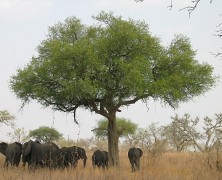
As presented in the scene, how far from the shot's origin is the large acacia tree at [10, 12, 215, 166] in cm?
2208

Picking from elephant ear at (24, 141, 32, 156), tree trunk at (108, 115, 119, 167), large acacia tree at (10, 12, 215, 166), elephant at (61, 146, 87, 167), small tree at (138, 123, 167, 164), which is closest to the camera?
small tree at (138, 123, 167, 164)

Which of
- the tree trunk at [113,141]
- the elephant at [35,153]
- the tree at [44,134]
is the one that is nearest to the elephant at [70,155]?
the elephant at [35,153]

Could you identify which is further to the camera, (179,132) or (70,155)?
(179,132)

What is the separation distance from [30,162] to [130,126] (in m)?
33.0

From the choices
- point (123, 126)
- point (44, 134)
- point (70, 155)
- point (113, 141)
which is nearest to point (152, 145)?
point (70, 155)

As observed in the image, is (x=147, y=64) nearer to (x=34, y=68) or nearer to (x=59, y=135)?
(x=34, y=68)

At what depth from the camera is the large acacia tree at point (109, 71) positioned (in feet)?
72.4

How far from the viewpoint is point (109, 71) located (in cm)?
2302

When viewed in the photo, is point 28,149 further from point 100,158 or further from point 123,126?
point 123,126

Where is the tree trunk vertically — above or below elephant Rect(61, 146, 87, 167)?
above

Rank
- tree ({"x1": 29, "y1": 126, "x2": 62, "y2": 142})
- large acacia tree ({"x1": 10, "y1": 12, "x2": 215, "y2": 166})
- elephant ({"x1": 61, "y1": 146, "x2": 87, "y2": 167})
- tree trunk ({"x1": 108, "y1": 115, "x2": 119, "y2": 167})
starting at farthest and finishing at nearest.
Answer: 1. tree ({"x1": 29, "y1": 126, "x2": 62, "y2": 142})
2. tree trunk ({"x1": 108, "y1": 115, "x2": 119, "y2": 167})
3. large acacia tree ({"x1": 10, "y1": 12, "x2": 215, "y2": 166})
4. elephant ({"x1": 61, "y1": 146, "x2": 87, "y2": 167})

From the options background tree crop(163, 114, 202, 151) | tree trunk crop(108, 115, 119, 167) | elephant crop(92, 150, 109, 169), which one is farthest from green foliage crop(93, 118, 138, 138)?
elephant crop(92, 150, 109, 169)

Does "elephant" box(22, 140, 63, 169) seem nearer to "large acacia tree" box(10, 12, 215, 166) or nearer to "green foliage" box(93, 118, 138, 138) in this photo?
"large acacia tree" box(10, 12, 215, 166)

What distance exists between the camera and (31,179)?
9164mm
